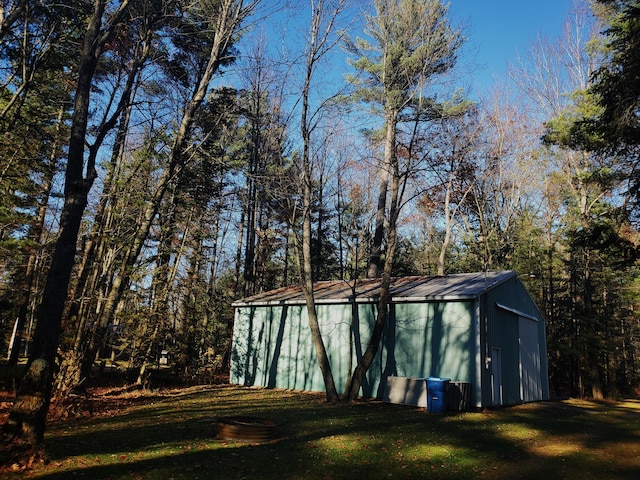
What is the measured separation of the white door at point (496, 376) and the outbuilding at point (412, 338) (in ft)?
0.09

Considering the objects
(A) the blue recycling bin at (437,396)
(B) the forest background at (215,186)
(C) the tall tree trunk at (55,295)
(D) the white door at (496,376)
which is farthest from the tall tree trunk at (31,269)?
(D) the white door at (496,376)

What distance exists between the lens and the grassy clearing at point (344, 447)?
558cm

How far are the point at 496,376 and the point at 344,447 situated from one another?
7198mm

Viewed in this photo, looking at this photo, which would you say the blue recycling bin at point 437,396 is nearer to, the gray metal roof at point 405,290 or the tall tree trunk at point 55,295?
the gray metal roof at point 405,290

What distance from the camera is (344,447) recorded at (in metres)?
6.80

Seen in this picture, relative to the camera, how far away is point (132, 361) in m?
13.6

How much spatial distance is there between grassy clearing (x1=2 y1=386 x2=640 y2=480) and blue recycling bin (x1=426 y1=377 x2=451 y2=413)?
457mm

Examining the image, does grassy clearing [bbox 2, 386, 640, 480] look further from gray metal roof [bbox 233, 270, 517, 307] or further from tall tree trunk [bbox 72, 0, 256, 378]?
gray metal roof [bbox 233, 270, 517, 307]

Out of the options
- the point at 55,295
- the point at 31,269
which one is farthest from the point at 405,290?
the point at 31,269

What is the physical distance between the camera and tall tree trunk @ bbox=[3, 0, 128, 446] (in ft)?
18.5

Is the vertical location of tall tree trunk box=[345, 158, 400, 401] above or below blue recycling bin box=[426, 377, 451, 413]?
above

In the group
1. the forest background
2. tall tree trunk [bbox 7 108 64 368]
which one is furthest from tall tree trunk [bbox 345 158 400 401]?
tall tree trunk [bbox 7 108 64 368]

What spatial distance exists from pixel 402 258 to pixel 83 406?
65.5 feet

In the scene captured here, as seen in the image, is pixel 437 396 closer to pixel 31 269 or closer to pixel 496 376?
pixel 496 376
